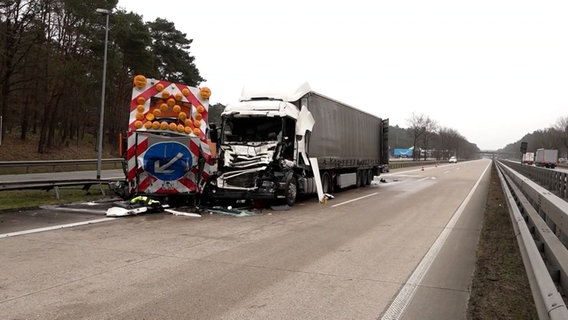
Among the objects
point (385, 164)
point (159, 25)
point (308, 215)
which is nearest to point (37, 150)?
point (159, 25)

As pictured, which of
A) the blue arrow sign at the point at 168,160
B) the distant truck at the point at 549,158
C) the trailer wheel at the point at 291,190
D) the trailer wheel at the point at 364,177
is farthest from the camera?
the distant truck at the point at 549,158

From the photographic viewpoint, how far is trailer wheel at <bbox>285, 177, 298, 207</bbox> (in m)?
13.1

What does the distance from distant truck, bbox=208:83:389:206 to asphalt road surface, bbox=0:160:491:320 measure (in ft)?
5.92

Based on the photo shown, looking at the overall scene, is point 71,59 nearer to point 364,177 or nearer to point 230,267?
point 364,177

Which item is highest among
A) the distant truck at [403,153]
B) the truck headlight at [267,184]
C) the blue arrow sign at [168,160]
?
the distant truck at [403,153]

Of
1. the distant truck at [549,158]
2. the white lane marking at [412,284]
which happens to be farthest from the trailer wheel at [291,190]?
the distant truck at [549,158]

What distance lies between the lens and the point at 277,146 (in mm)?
12914

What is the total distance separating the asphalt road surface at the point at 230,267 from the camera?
14.8 ft

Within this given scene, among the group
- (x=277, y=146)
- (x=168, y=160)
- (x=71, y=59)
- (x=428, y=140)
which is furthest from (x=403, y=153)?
(x=168, y=160)

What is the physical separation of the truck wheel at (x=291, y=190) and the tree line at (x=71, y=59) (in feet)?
70.5

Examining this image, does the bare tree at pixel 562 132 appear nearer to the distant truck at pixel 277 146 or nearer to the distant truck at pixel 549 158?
the distant truck at pixel 549 158

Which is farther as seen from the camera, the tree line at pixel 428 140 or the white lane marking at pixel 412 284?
the tree line at pixel 428 140

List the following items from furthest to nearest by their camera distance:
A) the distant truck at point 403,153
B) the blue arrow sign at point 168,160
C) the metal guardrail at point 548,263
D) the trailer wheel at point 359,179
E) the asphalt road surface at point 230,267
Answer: the distant truck at point 403,153 → the trailer wheel at point 359,179 → the blue arrow sign at point 168,160 → the asphalt road surface at point 230,267 → the metal guardrail at point 548,263

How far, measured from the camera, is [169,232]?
8.61 meters
